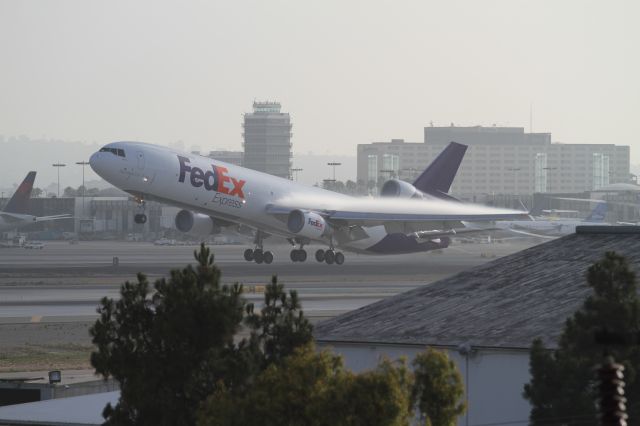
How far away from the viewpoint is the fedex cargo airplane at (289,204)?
86.8 metres

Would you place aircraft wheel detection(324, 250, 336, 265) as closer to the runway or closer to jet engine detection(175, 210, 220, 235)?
the runway

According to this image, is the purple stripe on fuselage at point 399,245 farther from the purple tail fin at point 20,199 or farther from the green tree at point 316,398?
the purple tail fin at point 20,199

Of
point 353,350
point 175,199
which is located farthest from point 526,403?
point 175,199

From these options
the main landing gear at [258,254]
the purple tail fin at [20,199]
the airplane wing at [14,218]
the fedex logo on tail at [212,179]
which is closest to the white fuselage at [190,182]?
the fedex logo on tail at [212,179]

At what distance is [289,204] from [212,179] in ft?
29.4

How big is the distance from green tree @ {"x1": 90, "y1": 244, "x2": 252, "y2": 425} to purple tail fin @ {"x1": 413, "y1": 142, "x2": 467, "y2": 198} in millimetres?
83470

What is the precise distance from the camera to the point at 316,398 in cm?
2202

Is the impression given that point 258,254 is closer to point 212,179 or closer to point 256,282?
point 256,282

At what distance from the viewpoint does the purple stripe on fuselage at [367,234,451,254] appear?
341ft

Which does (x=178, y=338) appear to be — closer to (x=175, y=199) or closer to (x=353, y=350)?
(x=353, y=350)

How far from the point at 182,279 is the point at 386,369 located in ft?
14.7

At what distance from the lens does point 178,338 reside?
24297mm

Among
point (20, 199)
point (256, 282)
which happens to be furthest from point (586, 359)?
point (20, 199)

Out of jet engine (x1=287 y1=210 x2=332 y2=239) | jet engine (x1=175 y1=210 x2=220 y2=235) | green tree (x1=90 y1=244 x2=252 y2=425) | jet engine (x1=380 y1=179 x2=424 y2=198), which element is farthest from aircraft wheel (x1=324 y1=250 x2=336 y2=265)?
green tree (x1=90 y1=244 x2=252 y2=425)
